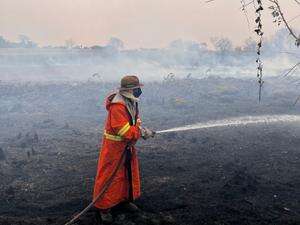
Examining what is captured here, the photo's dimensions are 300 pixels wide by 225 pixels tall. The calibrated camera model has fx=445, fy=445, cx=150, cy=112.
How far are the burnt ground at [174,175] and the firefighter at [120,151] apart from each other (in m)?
0.34

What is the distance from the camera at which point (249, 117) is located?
700 inches

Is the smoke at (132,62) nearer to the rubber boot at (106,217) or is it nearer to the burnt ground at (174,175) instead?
the burnt ground at (174,175)

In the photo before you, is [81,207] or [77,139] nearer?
[81,207]

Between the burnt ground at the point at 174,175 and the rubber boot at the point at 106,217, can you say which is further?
the burnt ground at the point at 174,175

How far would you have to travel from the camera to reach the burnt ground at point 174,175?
664cm

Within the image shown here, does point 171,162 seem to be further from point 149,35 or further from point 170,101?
point 149,35

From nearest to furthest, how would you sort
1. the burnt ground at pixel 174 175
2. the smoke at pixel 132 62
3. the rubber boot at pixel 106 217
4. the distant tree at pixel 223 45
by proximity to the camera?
the rubber boot at pixel 106 217
the burnt ground at pixel 174 175
the smoke at pixel 132 62
the distant tree at pixel 223 45

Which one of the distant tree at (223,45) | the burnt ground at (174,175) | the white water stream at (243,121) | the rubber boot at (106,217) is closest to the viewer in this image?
the rubber boot at (106,217)

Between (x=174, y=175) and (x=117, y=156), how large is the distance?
3.29 meters

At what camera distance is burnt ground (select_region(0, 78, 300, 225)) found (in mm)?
Answer: 6641

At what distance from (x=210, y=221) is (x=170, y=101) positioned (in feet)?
55.1

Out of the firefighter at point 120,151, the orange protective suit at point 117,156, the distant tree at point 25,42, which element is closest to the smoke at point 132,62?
the distant tree at point 25,42

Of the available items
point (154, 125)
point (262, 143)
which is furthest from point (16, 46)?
point (262, 143)

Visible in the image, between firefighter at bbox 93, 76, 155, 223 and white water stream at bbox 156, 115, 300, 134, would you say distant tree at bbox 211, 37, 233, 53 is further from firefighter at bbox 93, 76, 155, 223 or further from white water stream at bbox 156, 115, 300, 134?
firefighter at bbox 93, 76, 155, 223
